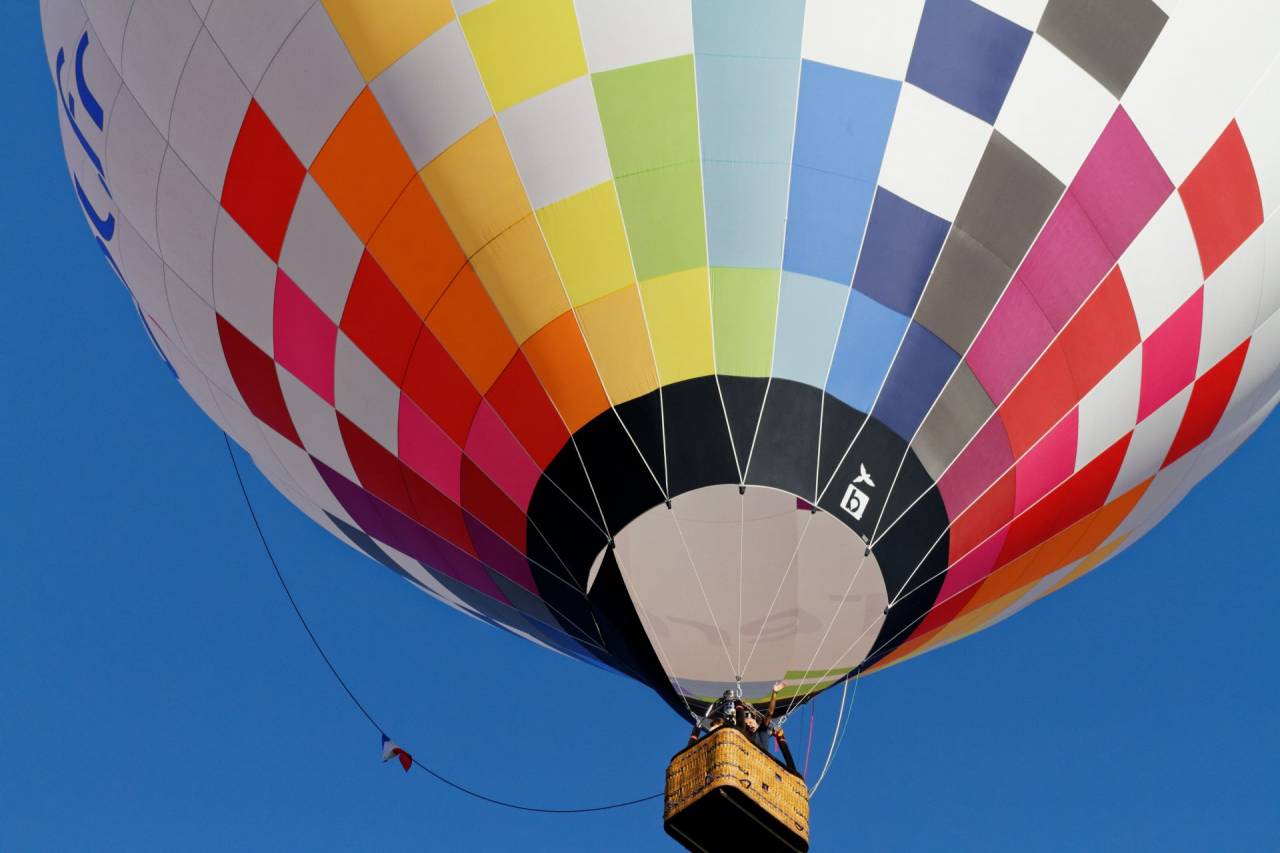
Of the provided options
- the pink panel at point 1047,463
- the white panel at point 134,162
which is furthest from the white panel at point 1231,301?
the white panel at point 134,162

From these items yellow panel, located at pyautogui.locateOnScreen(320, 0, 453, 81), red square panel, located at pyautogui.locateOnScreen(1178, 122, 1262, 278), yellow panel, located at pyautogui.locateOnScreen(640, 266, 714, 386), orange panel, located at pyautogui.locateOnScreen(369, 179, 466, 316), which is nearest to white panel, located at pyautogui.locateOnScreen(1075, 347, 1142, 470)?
red square panel, located at pyautogui.locateOnScreen(1178, 122, 1262, 278)

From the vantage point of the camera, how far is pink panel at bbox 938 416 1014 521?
24.0 feet

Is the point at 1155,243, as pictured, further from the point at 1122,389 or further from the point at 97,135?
the point at 97,135

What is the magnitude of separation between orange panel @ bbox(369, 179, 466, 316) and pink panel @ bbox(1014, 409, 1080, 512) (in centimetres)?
253

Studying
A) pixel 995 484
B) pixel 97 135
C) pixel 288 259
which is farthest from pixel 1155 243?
pixel 97 135

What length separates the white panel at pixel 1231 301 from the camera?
7.97 m

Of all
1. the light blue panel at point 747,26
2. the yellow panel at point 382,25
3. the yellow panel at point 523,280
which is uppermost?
the yellow panel at point 382,25

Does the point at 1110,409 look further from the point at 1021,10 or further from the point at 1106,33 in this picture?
the point at 1021,10

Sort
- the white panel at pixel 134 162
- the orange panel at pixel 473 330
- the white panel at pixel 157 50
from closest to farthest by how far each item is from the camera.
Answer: the orange panel at pixel 473 330
the white panel at pixel 157 50
the white panel at pixel 134 162

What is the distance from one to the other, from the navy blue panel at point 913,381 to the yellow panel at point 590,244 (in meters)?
1.13

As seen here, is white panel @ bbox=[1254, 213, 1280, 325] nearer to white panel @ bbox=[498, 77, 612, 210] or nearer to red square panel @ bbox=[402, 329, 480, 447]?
white panel @ bbox=[498, 77, 612, 210]

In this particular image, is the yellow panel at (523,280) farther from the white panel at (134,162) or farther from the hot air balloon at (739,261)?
the white panel at (134,162)

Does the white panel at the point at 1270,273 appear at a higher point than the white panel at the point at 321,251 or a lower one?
higher

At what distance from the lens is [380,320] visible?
7539mm
